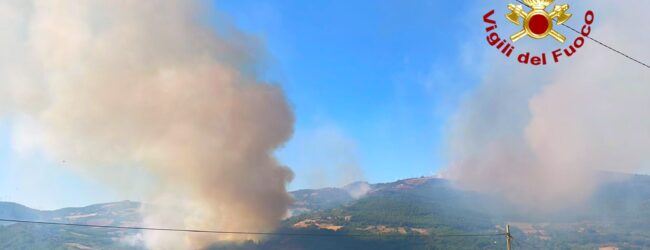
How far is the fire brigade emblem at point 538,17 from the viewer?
2055 cm

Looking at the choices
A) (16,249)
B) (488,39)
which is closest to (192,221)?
(16,249)

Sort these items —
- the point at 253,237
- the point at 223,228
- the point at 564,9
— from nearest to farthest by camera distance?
the point at 564,9
the point at 223,228
the point at 253,237

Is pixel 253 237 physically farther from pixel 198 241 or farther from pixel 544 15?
pixel 544 15

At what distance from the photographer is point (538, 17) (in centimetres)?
2088

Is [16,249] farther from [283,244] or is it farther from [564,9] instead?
[564,9]

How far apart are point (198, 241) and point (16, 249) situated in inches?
3278

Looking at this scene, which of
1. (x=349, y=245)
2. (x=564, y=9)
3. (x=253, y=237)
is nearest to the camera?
(x=564, y=9)

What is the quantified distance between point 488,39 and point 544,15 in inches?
96.3

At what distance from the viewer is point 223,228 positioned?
14950 centimetres

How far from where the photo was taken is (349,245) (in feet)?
640

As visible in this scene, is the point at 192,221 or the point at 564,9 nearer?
the point at 564,9

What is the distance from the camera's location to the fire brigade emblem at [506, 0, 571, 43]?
2055 centimetres

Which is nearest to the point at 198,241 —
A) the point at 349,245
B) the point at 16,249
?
the point at 349,245

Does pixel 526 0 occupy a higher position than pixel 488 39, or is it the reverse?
pixel 526 0
